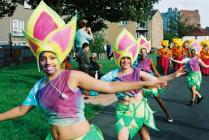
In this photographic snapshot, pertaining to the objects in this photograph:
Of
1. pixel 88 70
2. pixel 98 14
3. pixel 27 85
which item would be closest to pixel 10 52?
pixel 98 14

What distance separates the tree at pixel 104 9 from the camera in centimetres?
3122

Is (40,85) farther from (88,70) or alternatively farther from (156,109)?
(88,70)

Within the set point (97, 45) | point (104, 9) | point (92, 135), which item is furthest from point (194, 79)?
point (97, 45)

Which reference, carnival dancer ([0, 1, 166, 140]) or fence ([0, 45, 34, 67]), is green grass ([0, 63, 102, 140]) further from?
fence ([0, 45, 34, 67])

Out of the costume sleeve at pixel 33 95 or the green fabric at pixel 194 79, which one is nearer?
the costume sleeve at pixel 33 95

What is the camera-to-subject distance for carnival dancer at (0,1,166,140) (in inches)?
172

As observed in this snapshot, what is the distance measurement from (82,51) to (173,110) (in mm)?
3479

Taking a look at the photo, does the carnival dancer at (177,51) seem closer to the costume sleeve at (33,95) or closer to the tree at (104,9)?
the tree at (104,9)

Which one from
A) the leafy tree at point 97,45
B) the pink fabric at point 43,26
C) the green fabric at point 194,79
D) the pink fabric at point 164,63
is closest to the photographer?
the pink fabric at point 43,26

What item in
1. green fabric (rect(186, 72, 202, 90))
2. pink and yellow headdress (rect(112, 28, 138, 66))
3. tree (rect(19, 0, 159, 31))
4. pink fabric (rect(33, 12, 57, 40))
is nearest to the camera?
pink fabric (rect(33, 12, 57, 40))

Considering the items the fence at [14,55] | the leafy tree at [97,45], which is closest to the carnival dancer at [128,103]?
the fence at [14,55]

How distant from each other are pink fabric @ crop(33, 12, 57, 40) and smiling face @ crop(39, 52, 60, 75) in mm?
178

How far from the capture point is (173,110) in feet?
41.2

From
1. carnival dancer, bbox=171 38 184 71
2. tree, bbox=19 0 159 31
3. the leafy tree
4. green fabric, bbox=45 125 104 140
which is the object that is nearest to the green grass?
green fabric, bbox=45 125 104 140
